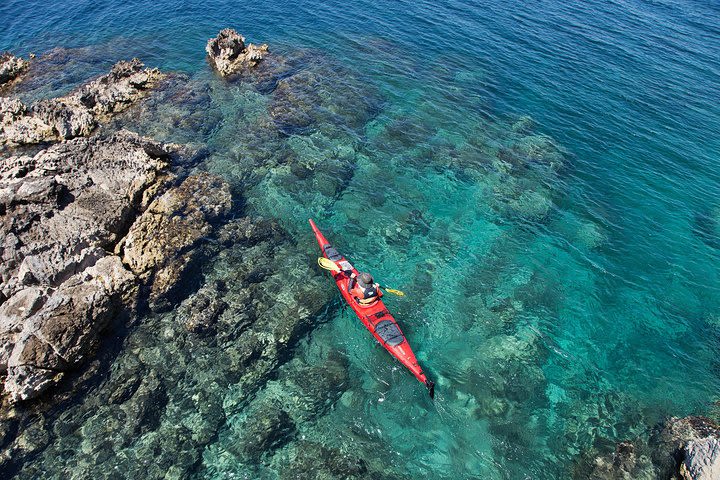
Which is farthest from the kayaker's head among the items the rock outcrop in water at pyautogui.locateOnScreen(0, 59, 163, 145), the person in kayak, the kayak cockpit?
the rock outcrop in water at pyautogui.locateOnScreen(0, 59, 163, 145)

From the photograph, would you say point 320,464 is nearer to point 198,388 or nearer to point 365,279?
point 198,388

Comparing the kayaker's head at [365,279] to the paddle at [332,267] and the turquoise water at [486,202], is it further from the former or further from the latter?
the turquoise water at [486,202]

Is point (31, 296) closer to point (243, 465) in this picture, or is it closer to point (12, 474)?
point (12, 474)

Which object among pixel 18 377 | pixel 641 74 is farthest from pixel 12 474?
pixel 641 74

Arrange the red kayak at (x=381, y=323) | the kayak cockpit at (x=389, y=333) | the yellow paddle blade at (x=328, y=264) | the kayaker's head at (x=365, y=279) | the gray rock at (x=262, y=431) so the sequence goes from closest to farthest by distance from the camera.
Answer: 1. the gray rock at (x=262, y=431)
2. the red kayak at (x=381, y=323)
3. the kayak cockpit at (x=389, y=333)
4. the kayaker's head at (x=365, y=279)
5. the yellow paddle blade at (x=328, y=264)

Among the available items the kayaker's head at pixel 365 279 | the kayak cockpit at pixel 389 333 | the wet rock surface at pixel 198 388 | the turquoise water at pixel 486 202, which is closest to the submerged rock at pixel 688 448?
the turquoise water at pixel 486 202

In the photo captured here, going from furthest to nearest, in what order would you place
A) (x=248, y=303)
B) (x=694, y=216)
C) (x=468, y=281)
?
(x=694, y=216) → (x=468, y=281) → (x=248, y=303)
